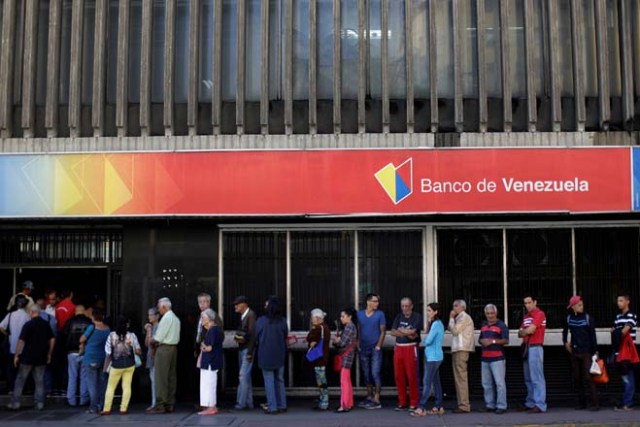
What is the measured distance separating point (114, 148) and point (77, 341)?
3.21 metres

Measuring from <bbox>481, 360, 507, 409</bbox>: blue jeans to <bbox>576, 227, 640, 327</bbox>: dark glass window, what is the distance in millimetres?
2435

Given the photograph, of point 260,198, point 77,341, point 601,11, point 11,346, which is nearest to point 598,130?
point 601,11

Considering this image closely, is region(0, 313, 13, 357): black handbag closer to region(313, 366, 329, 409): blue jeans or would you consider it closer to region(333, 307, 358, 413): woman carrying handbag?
region(313, 366, 329, 409): blue jeans

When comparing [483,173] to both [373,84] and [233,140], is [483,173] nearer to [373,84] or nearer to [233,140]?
[373,84]

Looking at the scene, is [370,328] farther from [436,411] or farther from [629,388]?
[629,388]

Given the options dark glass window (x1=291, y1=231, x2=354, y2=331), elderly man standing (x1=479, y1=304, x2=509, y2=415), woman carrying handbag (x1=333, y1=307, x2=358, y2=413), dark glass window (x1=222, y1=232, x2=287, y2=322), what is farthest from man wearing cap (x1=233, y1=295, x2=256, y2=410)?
elderly man standing (x1=479, y1=304, x2=509, y2=415)

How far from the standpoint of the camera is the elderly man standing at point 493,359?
12.3m

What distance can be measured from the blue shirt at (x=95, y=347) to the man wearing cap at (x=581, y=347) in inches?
284

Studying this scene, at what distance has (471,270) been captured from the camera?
13.9m

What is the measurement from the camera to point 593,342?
491 inches

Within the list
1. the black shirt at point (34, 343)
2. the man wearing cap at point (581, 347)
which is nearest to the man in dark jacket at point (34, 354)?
the black shirt at point (34, 343)

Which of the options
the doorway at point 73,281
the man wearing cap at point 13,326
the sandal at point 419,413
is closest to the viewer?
the sandal at point 419,413

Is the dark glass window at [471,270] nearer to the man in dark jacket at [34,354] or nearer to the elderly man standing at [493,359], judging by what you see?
the elderly man standing at [493,359]

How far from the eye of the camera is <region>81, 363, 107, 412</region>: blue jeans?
12797 millimetres
